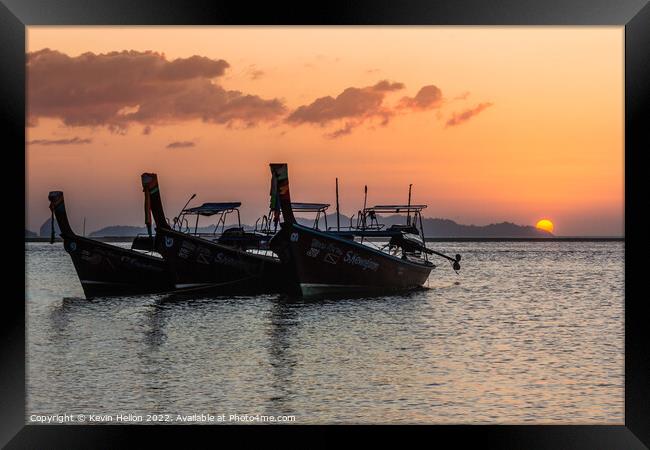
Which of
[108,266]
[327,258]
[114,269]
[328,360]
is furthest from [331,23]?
[114,269]

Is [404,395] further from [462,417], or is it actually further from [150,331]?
[150,331]

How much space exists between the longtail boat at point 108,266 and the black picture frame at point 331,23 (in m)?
19.4

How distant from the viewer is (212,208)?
29188 millimetres

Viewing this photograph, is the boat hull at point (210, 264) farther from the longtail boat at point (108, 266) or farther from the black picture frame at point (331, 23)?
the black picture frame at point (331, 23)

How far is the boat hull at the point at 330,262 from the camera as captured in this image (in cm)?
2431

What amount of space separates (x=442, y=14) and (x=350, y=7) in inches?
31.1

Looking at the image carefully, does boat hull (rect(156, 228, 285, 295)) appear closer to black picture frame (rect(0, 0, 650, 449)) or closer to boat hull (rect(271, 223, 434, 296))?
boat hull (rect(271, 223, 434, 296))

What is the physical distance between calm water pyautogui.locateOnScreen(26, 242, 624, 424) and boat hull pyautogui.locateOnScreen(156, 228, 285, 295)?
2.07ft

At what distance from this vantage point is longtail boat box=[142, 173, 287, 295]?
26.1 m

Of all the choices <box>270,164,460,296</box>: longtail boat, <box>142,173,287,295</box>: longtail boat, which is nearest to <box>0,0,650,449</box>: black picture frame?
<box>270,164,460,296</box>: longtail boat

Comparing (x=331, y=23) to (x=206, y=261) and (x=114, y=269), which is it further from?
(x=114, y=269)

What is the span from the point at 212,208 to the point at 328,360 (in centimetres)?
1395

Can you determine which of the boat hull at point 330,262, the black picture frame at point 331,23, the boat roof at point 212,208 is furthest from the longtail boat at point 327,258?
the black picture frame at point 331,23

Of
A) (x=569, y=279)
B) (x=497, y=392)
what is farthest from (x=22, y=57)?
(x=569, y=279)
